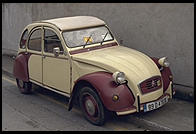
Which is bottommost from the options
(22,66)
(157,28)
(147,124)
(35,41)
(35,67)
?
(147,124)

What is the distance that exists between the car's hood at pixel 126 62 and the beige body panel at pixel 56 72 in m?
0.37

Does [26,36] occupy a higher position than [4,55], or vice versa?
[26,36]

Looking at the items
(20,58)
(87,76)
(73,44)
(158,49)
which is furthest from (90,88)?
(20,58)

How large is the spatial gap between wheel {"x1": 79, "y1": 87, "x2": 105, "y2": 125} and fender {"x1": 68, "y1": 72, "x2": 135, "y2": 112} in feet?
0.55

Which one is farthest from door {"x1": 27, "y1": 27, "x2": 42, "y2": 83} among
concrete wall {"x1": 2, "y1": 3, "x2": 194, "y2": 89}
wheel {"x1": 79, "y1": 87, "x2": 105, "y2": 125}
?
concrete wall {"x1": 2, "y1": 3, "x2": 194, "y2": 89}

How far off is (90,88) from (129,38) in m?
2.65

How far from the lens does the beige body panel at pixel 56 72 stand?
21.8ft

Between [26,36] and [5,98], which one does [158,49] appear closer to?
[26,36]

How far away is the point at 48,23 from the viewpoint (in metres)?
7.25

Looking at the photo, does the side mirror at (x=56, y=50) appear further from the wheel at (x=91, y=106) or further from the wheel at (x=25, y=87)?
the wheel at (x=25, y=87)

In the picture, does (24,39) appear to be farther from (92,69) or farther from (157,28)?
(157,28)

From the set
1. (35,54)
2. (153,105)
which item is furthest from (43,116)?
(153,105)

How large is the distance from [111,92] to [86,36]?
189cm

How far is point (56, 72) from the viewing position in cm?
688
